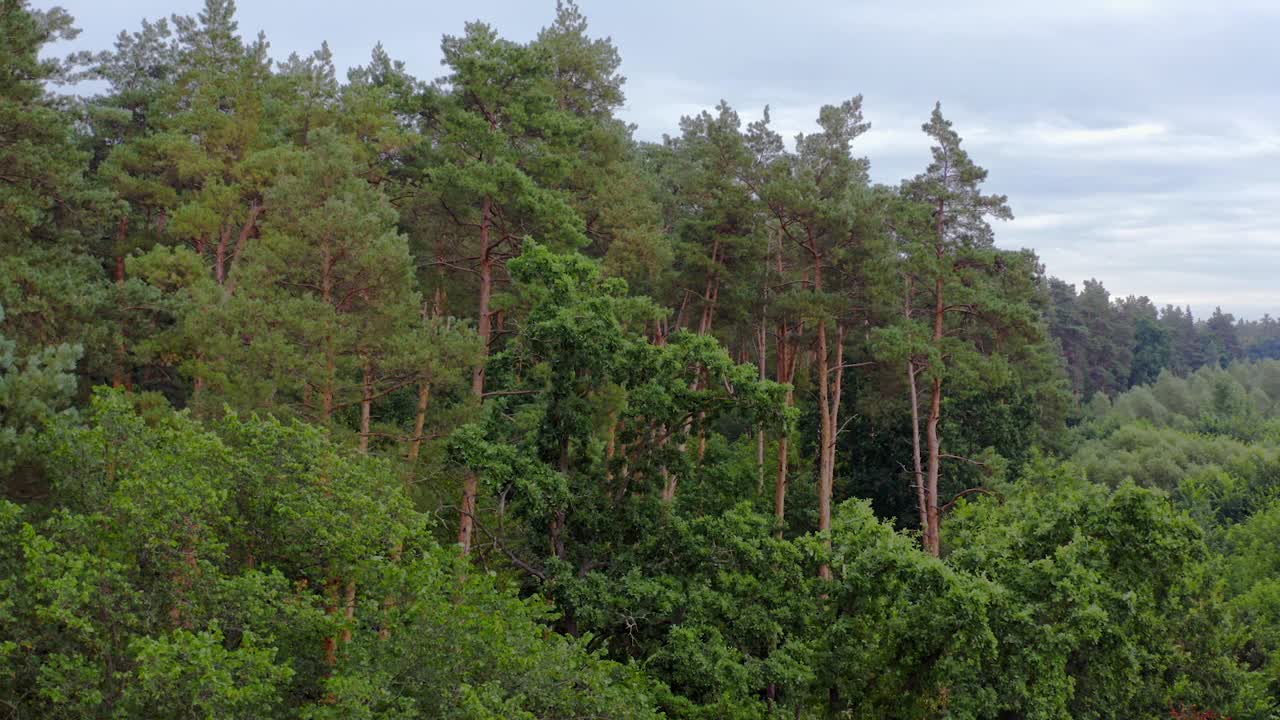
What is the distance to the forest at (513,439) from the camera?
11.8 m

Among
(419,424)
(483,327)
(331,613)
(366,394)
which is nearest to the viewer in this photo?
(331,613)

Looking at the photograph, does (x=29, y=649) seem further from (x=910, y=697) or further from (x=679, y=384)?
(x=910, y=697)

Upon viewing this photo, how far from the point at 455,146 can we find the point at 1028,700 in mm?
15727

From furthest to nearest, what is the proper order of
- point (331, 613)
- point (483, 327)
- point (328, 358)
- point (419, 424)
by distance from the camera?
point (419, 424) < point (483, 327) < point (328, 358) < point (331, 613)

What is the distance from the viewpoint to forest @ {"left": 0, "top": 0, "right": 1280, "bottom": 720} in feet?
38.7

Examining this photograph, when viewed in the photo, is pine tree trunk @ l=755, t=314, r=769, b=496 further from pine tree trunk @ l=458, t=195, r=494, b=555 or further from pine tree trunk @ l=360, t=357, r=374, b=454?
pine tree trunk @ l=360, t=357, r=374, b=454

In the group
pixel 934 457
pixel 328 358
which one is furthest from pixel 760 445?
pixel 328 358

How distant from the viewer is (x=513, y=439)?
1791 cm

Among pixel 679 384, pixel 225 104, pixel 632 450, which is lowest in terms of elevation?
pixel 632 450

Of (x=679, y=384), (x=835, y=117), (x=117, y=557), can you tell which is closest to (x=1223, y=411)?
(x=835, y=117)

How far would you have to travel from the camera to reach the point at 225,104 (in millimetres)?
27172

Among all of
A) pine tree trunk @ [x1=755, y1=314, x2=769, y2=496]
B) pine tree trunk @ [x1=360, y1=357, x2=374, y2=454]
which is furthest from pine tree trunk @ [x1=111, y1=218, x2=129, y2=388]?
pine tree trunk @ [x1=755, y1=314, x2=769, y2=496]

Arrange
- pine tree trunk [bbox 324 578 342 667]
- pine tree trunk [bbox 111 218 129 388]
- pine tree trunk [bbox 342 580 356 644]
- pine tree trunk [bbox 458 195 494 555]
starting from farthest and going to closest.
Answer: pine tree trunk [bbox 111 218 129 388] < pine tree trunk [bbox 458 195 494 555] < pine tree trunk [bbox 342 580 356 644] < pine tree trunk [bbox 324 578 342 667]

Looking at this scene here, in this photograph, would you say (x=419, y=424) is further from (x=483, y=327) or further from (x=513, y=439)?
(x=513, y=439)
